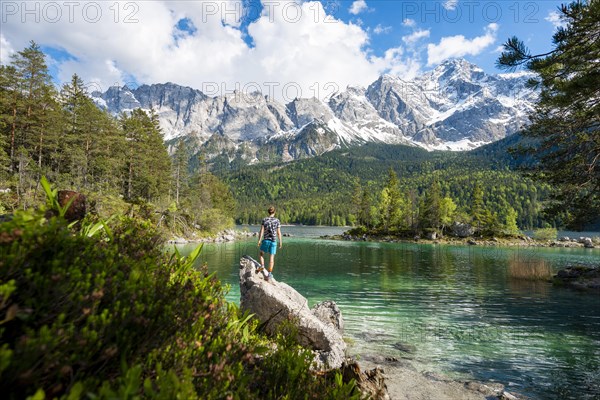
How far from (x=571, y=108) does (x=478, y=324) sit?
10.8 meters

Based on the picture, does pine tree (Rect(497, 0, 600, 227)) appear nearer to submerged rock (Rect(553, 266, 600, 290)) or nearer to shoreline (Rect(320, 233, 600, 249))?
submerged rock (Rect(553, 266, 600, 290))

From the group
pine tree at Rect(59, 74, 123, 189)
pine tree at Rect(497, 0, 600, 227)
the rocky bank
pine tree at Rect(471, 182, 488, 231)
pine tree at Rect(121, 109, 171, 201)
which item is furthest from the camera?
pine tree at Rect(471, 182, 488, 231)

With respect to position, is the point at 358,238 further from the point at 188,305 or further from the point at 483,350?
the point at 188,305

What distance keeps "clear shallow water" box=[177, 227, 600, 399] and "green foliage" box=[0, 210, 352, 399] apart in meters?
9.69

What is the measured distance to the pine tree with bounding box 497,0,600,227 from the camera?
33.0ft

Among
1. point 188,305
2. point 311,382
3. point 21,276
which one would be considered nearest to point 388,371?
point 311,382

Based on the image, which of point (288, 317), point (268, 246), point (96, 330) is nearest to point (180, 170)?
point (268, 246)

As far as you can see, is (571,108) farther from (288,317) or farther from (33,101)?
(33,101)

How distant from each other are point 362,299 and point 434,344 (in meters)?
8.38

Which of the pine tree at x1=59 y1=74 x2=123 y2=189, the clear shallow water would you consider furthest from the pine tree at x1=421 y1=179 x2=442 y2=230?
the pine tree at x1=59 y1=74 x2=123 y2=189

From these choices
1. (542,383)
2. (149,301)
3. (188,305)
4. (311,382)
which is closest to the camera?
(149,301)

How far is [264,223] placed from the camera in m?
14.3

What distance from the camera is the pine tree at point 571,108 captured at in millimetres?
10062

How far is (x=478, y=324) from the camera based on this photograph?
16.2m
